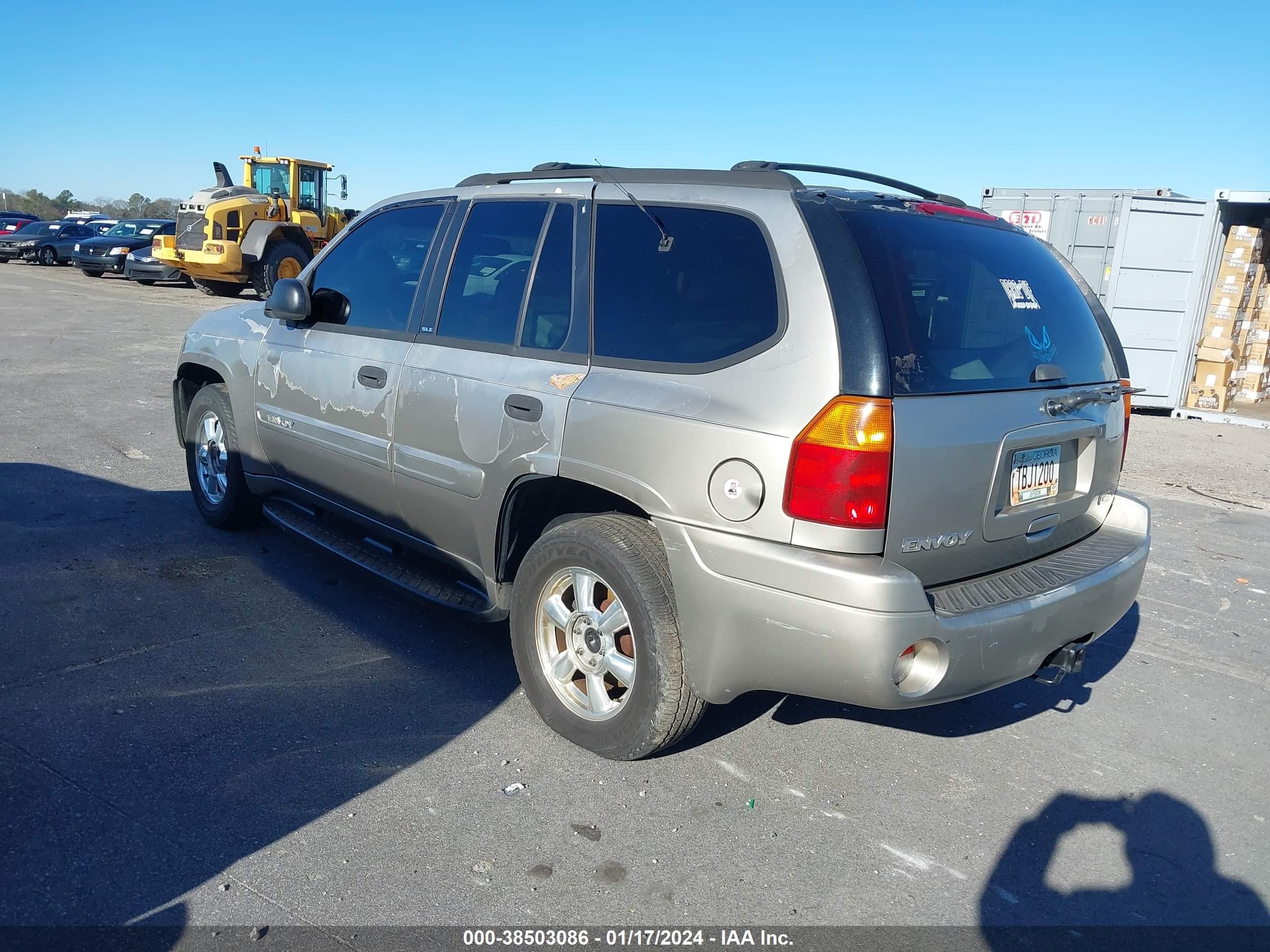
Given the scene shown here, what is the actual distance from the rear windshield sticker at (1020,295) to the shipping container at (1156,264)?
973 centimetres

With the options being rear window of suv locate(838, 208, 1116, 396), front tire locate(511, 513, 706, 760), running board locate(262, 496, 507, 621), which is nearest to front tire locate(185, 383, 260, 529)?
running board locate(262, 496, 507, 621)

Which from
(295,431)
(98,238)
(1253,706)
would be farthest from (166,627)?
(98,238)

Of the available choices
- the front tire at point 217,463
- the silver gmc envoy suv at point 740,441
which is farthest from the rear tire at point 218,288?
the silver gmc envoy suv at point 740,441

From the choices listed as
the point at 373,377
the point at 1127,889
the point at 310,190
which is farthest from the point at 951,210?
the point at 310,190

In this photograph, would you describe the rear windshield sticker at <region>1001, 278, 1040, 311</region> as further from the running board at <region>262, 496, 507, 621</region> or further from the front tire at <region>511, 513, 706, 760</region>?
the running board at <region>262, 496, 507, 621</region>

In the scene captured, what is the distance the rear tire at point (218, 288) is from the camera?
922 inches

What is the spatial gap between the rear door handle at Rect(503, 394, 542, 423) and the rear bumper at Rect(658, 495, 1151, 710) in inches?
27.3

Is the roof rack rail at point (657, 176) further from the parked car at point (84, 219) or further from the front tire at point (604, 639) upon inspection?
the parked car at point (84, 219)

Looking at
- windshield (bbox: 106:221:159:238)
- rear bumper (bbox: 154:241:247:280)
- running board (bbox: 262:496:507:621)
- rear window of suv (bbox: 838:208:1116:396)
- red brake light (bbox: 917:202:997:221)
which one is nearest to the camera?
rear window of suv (bbox: 838:208:1116:396)

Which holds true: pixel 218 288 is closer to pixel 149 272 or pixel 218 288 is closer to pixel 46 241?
pixel 149 272

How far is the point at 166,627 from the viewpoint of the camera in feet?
14.1

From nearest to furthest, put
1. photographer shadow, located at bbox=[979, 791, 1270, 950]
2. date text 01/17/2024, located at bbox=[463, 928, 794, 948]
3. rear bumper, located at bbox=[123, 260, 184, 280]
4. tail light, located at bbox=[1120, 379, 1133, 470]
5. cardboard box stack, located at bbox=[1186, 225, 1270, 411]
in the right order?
date text 01/17/2024, located at bbox=[463, 928, 794, 948]
photographer shadow, located at bbox=[979, 791, 1270, 950]
tail light, located at bbox=[1120, 379, 1133, 470]
cardboard box stack, located at bbox=[1186, 225, 1270, 411]
rear bumper, located at bbox=[123, 260, 184, 280]

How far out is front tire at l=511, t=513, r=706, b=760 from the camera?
315 cm

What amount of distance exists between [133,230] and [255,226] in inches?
403
